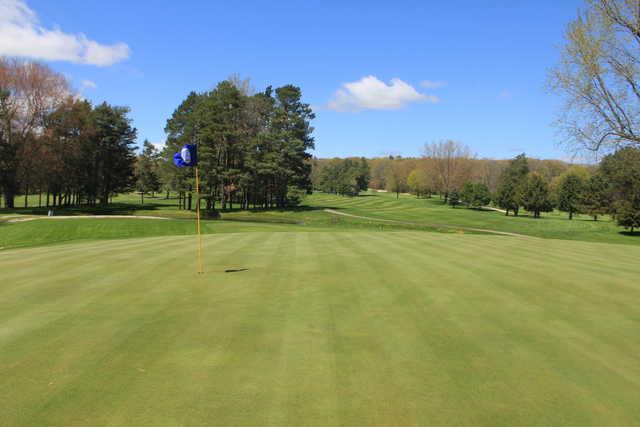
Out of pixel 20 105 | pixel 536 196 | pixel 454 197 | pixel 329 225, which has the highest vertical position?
pixel 20 105

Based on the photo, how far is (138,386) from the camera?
5406 mm

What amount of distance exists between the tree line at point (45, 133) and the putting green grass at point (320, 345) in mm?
50514

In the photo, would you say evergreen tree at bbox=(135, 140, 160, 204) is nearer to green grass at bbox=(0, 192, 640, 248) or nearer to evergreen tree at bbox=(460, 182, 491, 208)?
green grass at bbox=(0, 192, 640, 248)

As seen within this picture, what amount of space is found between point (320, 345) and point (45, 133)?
63.2 m

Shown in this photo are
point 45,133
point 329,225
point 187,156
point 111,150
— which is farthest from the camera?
point 111,150

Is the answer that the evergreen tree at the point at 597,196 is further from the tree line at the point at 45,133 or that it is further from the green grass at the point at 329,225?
the tree line at the point at 45,133

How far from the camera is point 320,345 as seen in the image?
6801mm

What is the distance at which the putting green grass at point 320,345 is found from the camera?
4.95 meters

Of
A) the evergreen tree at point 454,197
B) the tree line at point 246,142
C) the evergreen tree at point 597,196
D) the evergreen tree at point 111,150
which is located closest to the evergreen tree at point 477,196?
the evergreen tree at point 454,197

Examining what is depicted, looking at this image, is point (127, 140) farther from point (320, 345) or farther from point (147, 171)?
point (320, 345)

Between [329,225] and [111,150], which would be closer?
[329,225]

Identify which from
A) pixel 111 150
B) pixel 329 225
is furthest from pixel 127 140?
pixel 329 225

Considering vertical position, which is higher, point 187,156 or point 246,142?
point 246,142

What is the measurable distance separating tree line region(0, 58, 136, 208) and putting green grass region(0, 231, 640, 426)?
5051 centimetres
